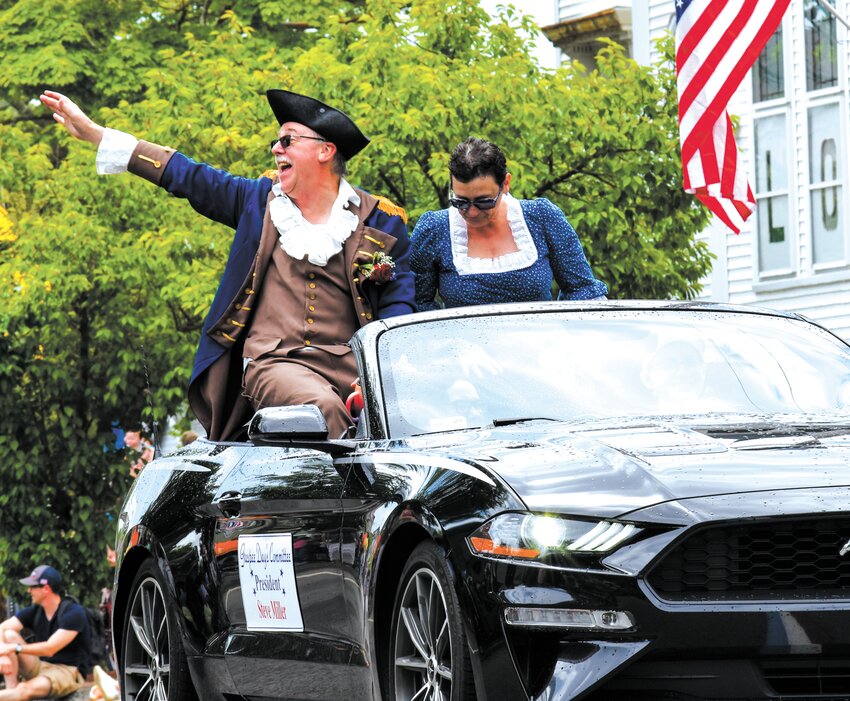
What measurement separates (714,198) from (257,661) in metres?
10.5

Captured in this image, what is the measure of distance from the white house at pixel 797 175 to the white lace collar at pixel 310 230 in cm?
1875

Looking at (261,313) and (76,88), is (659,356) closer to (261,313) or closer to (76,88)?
(261,313)

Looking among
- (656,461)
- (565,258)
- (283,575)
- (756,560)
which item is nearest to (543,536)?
(656,461)

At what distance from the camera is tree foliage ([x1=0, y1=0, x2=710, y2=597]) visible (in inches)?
758

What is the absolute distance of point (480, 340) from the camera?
6617 mm

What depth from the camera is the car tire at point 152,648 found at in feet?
24.9

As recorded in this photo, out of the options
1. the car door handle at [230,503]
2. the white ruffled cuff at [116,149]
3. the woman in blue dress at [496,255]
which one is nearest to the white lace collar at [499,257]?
the woman in blue dress at [496,255]

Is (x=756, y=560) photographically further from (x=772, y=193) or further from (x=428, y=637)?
(x=772, y=193)

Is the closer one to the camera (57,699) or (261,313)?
(261,313)

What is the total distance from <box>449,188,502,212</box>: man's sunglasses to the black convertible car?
1307mm

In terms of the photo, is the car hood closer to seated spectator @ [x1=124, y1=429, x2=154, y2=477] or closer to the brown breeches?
the brown breeches

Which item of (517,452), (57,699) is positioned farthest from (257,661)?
(57,699)

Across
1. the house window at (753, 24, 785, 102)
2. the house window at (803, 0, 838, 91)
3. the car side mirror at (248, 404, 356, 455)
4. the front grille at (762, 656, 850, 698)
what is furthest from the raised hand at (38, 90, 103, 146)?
the house window at (753, 24, 785, 102)

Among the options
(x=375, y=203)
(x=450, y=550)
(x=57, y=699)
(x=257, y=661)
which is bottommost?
(x=57, y=699)
